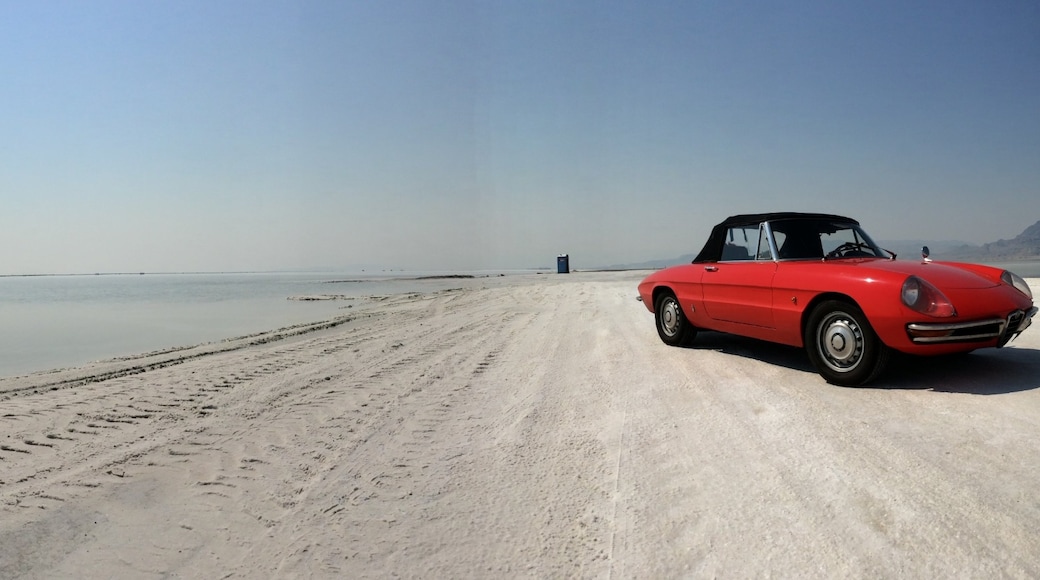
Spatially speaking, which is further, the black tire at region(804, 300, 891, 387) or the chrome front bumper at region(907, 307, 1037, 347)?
the black tire at region(804, 300, 891, 387)

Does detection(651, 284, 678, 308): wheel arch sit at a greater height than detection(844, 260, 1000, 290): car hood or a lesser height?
lesser

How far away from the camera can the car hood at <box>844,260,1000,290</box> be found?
4.08m

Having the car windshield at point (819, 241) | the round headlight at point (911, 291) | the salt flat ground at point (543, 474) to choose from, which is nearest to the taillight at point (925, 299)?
the round headlight at point (911, 291)

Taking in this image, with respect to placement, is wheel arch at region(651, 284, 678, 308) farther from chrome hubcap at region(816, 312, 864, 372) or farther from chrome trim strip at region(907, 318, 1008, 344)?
chrome trim strip at region(907, 318, 1008, 344)

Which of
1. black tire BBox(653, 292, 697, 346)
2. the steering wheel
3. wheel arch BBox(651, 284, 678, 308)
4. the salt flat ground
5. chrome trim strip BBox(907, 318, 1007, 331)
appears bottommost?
the salt flat ground

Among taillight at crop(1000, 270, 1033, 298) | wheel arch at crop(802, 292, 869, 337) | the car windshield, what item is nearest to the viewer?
wheel arch at crop(802, 292, 869, 337)

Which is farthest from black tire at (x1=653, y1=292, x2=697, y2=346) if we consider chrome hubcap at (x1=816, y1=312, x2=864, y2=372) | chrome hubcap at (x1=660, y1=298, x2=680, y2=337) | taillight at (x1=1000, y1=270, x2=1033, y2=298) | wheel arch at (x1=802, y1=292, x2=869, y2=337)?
taillight at (x1=1000, y1=270, x2=1033, y2=298)

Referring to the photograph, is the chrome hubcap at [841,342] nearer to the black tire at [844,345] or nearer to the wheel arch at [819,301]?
the black tire at [844,345]

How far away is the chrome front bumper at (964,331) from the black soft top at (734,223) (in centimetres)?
197

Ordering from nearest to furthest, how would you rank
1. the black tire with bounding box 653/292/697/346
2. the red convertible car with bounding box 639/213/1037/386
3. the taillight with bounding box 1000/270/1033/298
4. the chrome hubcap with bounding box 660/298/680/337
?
the red convertible car with bounding box 639/213/1037/386 < the taillight with bounding box 1000/270/1033/298 < the black tire with bounding box 653/292/697/346 < the chrome hubcap with bounding box 660/298/680/337

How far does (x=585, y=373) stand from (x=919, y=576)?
137 inches

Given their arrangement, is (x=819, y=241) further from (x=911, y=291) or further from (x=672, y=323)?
(x=672, y=323)

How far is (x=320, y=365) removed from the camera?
645 cm

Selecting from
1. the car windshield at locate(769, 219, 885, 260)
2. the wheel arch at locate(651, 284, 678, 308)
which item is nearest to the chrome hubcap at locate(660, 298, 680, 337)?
the wheel arch at locate(651, 284, 678, 308)
